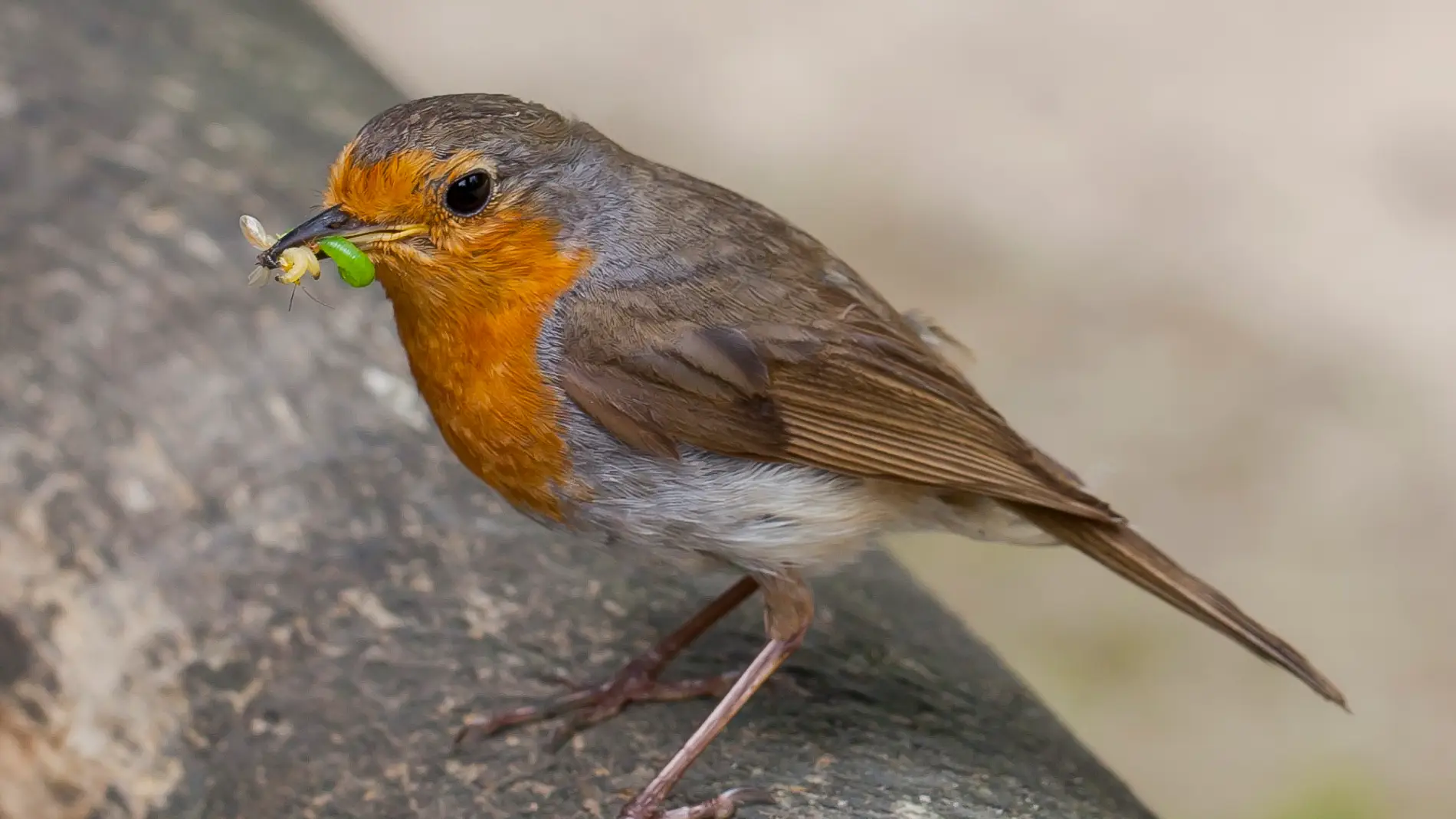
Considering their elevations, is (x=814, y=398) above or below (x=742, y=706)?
above

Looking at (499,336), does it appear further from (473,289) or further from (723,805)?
(723,805)

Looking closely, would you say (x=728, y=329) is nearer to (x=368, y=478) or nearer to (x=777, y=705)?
(x=777, y=705)

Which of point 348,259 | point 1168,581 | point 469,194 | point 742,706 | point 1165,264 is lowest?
point 742,706

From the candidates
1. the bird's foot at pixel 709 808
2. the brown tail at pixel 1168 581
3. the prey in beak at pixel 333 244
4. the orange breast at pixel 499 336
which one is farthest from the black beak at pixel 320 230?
the brown tail at pixel 1168 581

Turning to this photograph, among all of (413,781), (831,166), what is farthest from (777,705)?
(831,166)

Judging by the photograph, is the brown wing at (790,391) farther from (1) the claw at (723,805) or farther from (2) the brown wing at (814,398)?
(1) the claw at (723,805)

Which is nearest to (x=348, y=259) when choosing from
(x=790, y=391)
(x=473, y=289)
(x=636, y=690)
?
(x=473, y=289)
